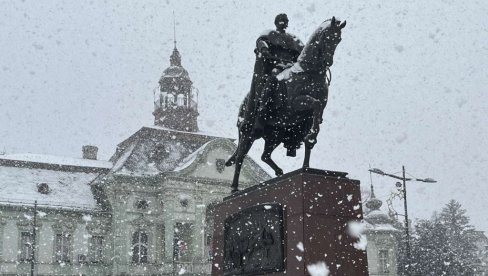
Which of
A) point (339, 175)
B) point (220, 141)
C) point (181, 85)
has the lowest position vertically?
point (339, 175)

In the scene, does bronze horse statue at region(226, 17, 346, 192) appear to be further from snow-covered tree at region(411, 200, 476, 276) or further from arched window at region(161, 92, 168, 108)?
arched window at region(161, 92, 168, 108)

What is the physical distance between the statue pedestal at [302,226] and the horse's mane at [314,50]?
5.06 feet

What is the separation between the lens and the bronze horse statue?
861 cm

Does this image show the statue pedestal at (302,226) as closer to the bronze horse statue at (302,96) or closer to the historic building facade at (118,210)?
the bronze horse statue at (302,96)

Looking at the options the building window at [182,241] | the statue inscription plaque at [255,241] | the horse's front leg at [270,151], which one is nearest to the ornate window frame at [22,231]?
the building window at [182,241]

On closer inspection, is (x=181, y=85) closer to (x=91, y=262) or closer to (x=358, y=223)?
(x=91, y=262)

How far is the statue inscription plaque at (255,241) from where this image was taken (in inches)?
327

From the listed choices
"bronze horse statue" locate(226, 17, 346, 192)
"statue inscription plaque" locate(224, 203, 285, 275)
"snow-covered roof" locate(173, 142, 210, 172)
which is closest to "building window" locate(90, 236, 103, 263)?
"snow-covered roof" locate(173, 142, 210, 172)

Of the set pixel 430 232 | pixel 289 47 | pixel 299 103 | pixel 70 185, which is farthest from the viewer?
pixel 430 232

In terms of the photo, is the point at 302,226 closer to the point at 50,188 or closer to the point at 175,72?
the point at 50,188

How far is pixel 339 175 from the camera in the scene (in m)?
8.35

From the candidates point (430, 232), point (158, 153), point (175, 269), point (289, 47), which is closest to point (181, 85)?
point (158, 153)

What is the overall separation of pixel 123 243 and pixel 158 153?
692cm

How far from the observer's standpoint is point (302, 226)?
7832mm
